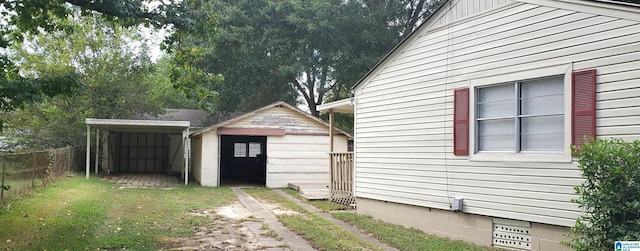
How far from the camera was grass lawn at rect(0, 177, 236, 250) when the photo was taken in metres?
7.06

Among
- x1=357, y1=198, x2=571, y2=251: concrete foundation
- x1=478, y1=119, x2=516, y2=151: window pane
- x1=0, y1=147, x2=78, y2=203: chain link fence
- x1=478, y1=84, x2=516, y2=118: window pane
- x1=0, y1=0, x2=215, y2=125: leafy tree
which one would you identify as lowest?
x1=357, y1=198, x2=571, y2=251: concrete foundation

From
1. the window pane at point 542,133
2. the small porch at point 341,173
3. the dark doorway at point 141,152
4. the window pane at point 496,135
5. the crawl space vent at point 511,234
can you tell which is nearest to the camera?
the window pane at point 542,133

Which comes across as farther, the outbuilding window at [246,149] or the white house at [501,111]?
the outbuilding window at [246,149]

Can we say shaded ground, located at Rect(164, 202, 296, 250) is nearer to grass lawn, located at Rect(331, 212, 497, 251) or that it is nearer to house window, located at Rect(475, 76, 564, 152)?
grass lawn, located at Rect(331, 212, 497, 251)

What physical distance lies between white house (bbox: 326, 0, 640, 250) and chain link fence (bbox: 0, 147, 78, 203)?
24.7 feet

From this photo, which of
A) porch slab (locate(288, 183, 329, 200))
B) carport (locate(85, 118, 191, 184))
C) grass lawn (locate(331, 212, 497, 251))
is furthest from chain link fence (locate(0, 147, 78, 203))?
carport (locate(85, 118, 191, 184))

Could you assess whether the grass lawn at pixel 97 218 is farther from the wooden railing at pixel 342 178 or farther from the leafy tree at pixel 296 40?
the leafy tree at pixel 296 40

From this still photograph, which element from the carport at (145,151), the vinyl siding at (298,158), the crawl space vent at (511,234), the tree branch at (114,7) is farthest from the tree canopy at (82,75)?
the crawl space vent at (511,234)

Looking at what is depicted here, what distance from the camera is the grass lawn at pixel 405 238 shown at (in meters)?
7.11

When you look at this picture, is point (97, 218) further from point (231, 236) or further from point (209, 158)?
point (209, 158)

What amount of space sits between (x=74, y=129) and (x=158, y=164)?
6188 millimetres

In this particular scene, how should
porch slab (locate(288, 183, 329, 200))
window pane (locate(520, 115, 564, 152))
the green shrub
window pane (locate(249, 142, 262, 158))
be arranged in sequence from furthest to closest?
window pane (locate(249, 142, 262, 158)) → porch slab (locate(288, 183, 329, 200)) → window pane (locate(520, 115, 564, 152)) → the green shrub

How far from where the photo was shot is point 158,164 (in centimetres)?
2667

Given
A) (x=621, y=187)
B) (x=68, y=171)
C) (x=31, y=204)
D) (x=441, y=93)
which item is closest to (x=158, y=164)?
(x=68, y=171)
